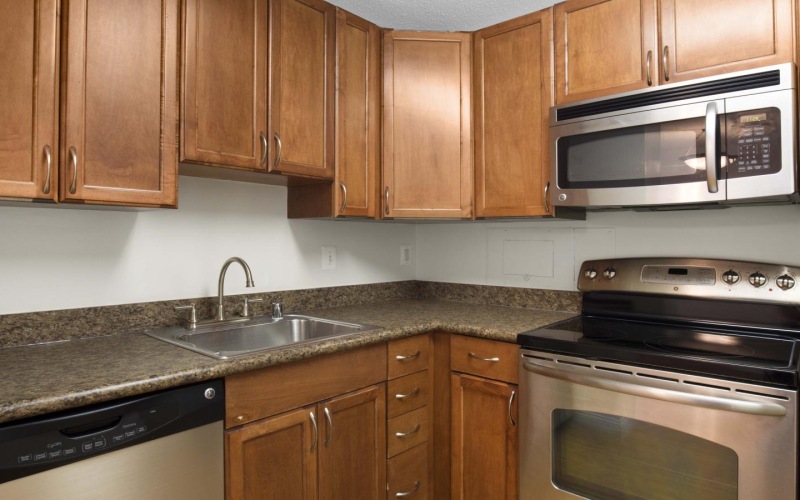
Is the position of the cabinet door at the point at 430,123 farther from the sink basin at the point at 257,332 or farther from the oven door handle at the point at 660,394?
the oven door handle at the point at 660,394

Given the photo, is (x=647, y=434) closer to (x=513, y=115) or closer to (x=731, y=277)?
(x=731, y=277)

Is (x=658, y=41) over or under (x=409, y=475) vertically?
over

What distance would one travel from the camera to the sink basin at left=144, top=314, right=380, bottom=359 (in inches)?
68.7

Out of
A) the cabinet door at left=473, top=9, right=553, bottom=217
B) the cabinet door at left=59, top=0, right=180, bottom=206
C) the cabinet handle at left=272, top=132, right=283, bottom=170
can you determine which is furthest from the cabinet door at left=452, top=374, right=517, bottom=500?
the cabinet door at left=59, top=0, right=180, bottom=206

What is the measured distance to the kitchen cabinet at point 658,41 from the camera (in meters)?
1.56

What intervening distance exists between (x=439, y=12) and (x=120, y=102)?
4.93ft

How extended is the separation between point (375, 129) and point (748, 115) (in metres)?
1.42

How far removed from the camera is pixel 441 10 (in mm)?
2250

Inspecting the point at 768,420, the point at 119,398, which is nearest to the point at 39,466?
the point at 119,398

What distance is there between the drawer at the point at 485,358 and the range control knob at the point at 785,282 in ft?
3.12

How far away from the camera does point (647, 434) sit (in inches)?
58.9

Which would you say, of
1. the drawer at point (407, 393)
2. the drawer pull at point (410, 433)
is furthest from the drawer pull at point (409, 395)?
the drawer pull at point (410, 433)

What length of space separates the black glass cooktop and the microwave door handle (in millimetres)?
523

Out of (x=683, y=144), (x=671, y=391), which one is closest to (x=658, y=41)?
(x=683, y=144)
